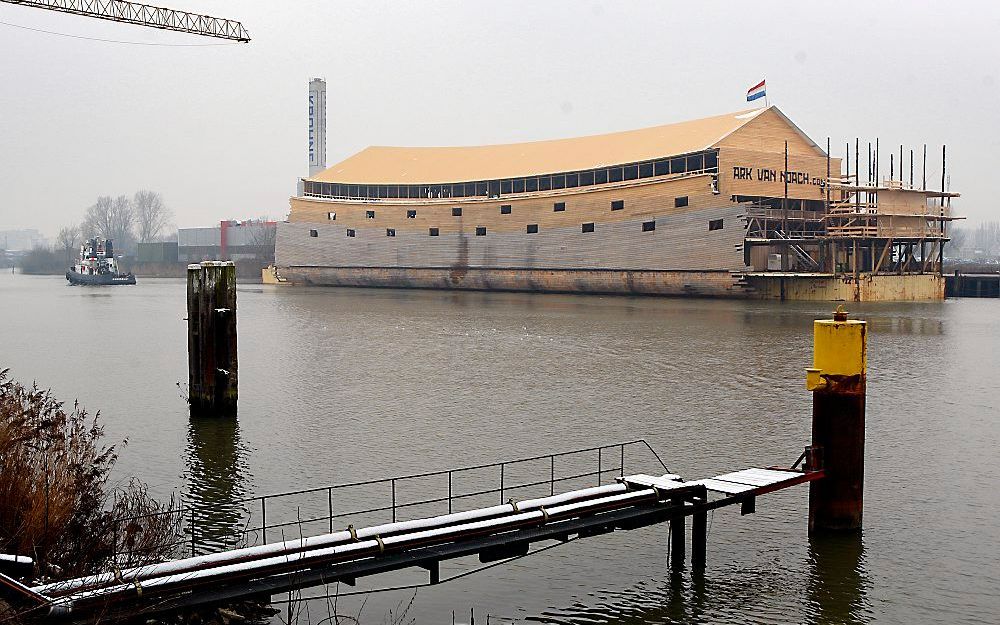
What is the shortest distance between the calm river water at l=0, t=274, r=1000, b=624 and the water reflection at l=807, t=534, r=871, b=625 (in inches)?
1.1

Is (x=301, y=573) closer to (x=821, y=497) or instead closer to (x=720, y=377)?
(x=821, y=497)

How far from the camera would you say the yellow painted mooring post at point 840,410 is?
40.8 ft

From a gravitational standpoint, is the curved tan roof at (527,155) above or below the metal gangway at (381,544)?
above

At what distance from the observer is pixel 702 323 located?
1826 inches

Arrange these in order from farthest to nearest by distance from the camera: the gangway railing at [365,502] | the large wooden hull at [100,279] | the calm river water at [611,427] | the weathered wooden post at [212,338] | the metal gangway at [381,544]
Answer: the large wooden hull at [100,279]
the weathered wooden post at [212,338]
the gangway railing at [365,502]
the calm river water at [611,427]
the metal gangway at [381,544]

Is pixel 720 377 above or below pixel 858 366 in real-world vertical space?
below

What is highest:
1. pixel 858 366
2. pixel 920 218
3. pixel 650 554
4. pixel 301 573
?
pixel 920 218

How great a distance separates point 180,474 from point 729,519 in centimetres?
920

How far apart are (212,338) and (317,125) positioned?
139043 millimetres

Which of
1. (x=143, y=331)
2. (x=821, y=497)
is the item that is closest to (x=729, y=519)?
(x=821, y=497)

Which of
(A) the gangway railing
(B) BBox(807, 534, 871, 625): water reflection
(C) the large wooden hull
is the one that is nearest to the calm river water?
(B) BBox(807, 534, 871, 625): water reflection

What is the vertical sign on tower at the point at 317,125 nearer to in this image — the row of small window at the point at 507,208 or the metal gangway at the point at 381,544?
A: the row of small window at the point at 507,208

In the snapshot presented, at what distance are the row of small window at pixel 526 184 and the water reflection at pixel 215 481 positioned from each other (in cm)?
4740

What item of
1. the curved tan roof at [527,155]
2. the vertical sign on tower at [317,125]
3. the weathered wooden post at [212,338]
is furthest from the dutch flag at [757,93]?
the vertical sign on tower at [317,125]
